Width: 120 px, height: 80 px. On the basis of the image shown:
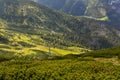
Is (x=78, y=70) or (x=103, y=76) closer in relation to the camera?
(x=103, y=76)

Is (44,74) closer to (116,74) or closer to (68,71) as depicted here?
(68,71)

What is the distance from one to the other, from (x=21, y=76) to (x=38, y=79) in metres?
10.9

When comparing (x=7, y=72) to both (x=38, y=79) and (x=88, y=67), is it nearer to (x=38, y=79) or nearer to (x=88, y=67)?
(x=38, y=79)

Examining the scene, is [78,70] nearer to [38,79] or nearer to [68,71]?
[68,71]

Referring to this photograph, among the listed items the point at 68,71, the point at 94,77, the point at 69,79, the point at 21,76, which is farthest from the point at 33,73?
the point at 94,77

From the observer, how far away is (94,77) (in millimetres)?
108375

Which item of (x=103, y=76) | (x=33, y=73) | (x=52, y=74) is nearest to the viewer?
(x=103, y=76)

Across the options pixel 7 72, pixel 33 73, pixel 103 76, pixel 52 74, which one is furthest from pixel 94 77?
pixel 7 72

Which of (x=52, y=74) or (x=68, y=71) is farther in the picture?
(x=68, y=71)

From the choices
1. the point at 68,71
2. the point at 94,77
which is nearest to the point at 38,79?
the point at 68,71

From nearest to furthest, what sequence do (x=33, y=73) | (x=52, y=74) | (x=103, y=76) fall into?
(x=103, y=76), (x=52, y=74), (x=33, y=73)

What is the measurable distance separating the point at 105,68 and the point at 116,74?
60.8 feet

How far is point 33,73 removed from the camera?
128 meters

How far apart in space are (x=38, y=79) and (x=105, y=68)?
94.2ft
